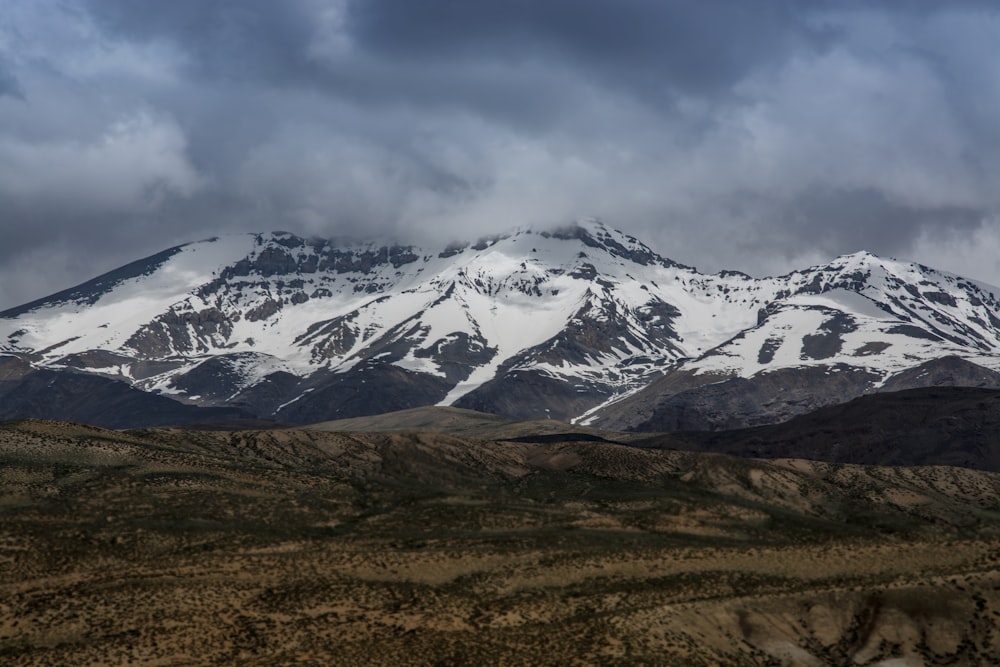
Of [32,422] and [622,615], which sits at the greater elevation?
[32,422]

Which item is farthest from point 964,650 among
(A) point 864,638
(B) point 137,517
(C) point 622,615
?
(B) point 137,517

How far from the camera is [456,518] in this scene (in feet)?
364

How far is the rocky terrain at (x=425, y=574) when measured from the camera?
7138cm

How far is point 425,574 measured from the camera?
85.8m

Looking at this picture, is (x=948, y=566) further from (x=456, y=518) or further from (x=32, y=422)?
(x=32, y=422)

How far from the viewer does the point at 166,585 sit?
3123 inches

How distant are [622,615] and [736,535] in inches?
1741

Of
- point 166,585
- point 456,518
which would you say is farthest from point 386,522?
point 166,585

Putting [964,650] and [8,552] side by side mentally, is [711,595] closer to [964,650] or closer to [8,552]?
[964,650]

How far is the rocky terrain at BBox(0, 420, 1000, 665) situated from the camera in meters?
71.4

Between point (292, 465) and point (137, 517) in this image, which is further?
point (292, 465)

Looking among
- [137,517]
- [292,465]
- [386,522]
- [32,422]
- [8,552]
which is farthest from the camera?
[292,465]

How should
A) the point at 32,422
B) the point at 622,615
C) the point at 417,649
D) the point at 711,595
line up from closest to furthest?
1. the point at 417,649
2. the point at 622,615
3. the point at 711,595
4. the point at 32,422

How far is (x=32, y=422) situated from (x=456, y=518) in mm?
48201
